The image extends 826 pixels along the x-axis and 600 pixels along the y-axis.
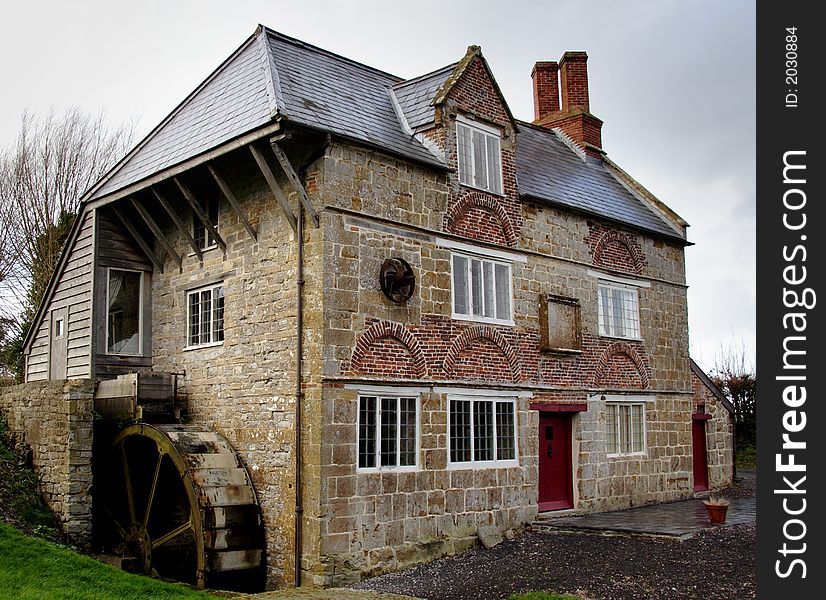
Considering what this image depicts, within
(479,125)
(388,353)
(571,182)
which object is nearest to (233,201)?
(388,353)

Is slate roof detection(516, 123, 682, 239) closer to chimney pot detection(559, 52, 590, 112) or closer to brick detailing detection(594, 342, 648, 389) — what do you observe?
chimney pot detection(559, 52, 590, 112)

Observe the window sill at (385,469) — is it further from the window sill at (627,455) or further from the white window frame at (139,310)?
the white window frame at (139,310)

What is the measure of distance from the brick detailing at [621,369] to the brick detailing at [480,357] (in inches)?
108

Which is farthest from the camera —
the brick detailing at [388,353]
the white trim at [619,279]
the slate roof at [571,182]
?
the white trim at [619,279]

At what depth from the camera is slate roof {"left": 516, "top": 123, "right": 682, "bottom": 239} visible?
18.0 metres

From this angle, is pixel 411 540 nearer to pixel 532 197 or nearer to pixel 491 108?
pixel 532 197

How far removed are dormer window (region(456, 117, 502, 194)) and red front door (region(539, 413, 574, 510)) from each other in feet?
15.0

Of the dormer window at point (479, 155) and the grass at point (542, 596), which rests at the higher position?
the dormer window at point (479, 155)

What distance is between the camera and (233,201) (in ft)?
46.4

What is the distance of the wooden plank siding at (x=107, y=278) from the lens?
16.5 m

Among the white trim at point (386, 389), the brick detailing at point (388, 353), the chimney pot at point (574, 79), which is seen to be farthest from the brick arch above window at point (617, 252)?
the white trim at point (386, 389)

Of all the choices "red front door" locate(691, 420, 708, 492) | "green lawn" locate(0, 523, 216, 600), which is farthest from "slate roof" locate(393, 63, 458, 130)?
"red front door" locate(691, 420, 708, 492)

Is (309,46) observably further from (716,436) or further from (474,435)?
(716,436)

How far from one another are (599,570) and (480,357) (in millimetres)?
4376
